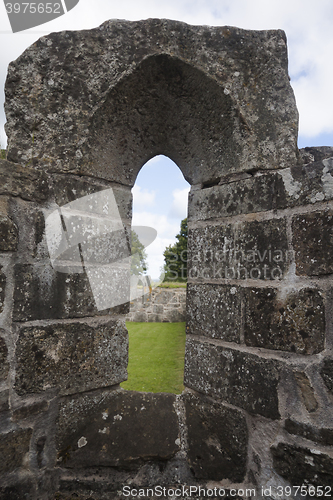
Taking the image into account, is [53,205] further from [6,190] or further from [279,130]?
[279,130]

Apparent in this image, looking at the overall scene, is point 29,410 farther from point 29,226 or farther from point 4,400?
point 29,226

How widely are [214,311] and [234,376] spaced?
0.32 meters

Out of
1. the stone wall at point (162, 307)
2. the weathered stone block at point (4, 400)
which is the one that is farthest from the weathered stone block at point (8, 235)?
the stone wall at point (162, 307)

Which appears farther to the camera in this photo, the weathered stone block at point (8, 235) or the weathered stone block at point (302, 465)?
the weathered stone block at point (8, 235)

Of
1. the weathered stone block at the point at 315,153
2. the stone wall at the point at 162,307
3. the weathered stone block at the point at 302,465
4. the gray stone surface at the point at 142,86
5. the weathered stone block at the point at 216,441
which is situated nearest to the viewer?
the weathered stone block at the point at 302,465

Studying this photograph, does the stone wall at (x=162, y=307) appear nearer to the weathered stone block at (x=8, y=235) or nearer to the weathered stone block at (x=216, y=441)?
the weathered stone block at (x=216, y=441)

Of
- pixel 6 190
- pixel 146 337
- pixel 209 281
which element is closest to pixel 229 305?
pixel 209 281

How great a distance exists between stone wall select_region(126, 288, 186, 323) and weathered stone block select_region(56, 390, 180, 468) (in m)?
8.02

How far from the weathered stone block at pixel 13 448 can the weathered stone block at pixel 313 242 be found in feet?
4.52

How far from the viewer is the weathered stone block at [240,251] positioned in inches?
51.4

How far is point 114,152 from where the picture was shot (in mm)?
1662

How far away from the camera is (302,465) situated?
3.77ft

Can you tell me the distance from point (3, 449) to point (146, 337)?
613cm

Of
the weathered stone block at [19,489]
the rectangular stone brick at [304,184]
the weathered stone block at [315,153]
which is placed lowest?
the weathered stone block at [19,489]
